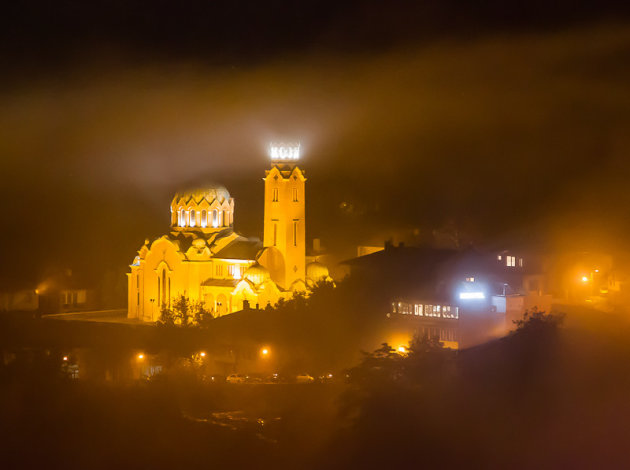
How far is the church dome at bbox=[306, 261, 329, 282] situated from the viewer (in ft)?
152

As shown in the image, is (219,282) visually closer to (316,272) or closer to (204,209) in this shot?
(204,209)

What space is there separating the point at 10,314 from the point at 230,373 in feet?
49.8

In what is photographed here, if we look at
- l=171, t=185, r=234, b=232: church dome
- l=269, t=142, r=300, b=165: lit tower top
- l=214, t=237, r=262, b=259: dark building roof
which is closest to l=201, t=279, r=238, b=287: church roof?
l=214, t=237, r=262, b=259: dark building roof

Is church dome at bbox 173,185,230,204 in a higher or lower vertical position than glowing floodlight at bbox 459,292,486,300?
higher

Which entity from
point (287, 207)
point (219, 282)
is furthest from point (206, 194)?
point (287, 207)

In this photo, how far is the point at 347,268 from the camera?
4825 centimetres

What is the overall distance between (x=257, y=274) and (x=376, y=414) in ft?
45.5

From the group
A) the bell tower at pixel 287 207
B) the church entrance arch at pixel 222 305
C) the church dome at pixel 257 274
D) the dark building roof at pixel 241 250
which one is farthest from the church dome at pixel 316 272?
the church entrance arch at pixel 222 305

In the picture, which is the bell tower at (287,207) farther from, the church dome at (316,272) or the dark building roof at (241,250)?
the dark building roof at (241,250)

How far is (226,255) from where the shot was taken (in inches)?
1886

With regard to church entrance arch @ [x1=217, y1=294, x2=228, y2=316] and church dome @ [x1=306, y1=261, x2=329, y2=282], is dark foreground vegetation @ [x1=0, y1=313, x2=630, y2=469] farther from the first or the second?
church dome @ [x1=306, y1=261, x2=329, y2=282]

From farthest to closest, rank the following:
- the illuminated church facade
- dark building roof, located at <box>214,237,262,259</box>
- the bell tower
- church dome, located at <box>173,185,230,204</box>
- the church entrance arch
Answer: church dome, located at <box>173,185,230,204</box>
dark building roof, located at <box>214,237,262,259</box>
the bell tower
the church entrance arch
the illuminated church facade

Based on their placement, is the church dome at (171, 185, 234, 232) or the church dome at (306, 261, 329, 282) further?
the church dome at (171, 185, 234, 232)

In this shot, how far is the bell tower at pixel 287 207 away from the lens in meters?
46.3
